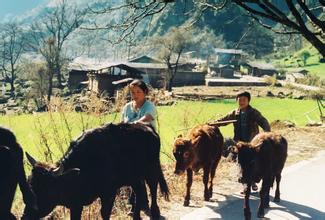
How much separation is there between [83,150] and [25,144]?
721 inches

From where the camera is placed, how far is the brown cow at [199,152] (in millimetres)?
7477

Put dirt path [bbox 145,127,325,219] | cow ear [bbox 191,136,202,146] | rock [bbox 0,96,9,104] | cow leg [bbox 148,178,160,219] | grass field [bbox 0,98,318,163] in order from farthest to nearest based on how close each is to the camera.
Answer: rock [bbox 0,96,9,104] → grass field [bbox 0,98,318,163] → cow ear [bbox 191,136,202,146] → dirt path [bbox 145,127,325,219] → cow leg [bbox 148,178,160,219]

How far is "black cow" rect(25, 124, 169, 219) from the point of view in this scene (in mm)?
5496

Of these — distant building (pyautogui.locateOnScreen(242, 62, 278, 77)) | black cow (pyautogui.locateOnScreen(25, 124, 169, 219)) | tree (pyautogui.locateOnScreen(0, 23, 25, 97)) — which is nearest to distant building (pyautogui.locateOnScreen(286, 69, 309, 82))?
distant building (pyautogui.locateOnScreen(242, 62, 278, 77))

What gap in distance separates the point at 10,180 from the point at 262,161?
3.87 meters

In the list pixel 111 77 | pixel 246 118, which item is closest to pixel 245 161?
pixel 246 118

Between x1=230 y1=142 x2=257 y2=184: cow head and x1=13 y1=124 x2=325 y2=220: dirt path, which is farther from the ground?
x1=230 y1=142 x2=257 y2=184: cow head

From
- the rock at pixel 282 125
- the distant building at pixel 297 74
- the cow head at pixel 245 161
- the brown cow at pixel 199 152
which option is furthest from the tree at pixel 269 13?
the distant building at pixel 297 74

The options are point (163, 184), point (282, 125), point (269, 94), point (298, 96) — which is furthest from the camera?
point (269, 94)

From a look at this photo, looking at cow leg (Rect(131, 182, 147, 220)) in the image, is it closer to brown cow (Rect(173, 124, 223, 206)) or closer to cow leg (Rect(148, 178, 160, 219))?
cow leg (Rect(148, 178, 160, 219))

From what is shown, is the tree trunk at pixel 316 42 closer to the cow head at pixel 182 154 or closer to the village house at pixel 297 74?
the cow head at pixel 182 154

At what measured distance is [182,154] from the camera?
7.47 metres

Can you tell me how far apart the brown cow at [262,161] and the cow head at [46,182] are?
2659 mm

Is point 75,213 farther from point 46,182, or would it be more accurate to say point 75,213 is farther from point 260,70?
point 260,70
